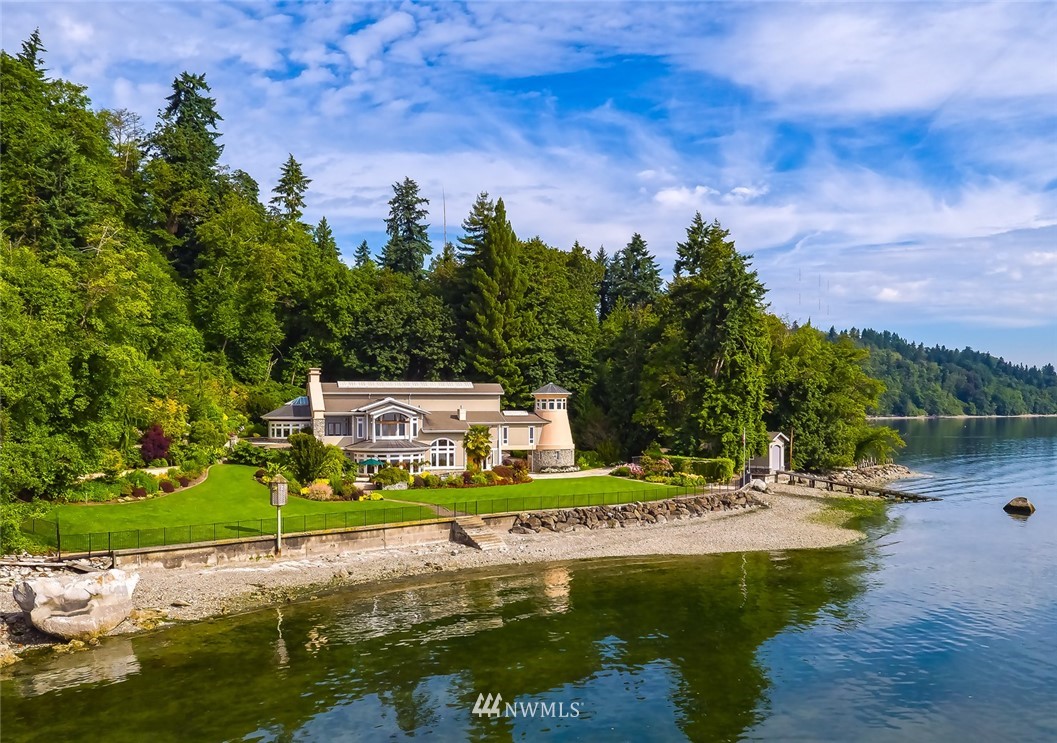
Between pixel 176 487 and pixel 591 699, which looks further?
pixel 176 487

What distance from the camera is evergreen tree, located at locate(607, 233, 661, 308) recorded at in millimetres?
108375

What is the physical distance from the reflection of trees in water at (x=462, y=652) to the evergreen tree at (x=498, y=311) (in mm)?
41593

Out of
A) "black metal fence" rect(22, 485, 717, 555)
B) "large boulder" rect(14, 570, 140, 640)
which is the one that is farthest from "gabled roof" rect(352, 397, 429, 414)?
"large boulder" rect(14, 570, 140, 640)

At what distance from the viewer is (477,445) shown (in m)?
57.3

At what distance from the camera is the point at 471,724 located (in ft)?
68.5

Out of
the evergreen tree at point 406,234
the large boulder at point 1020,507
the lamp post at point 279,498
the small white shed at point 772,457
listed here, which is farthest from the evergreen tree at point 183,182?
the large boulder at point 1020,507

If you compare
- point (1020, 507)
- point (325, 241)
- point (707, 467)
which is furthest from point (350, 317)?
point (1020, 507)

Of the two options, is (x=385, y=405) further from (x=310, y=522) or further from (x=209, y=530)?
(x=209, y=530)

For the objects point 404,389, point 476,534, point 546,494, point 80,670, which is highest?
point 404,389

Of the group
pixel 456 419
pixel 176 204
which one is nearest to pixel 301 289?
pixel 176 204

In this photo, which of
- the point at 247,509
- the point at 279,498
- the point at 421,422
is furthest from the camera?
the point at 421,422

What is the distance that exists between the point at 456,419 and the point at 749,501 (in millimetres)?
25019

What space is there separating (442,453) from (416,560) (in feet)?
67.1

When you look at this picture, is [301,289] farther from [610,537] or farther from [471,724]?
[471,724]
